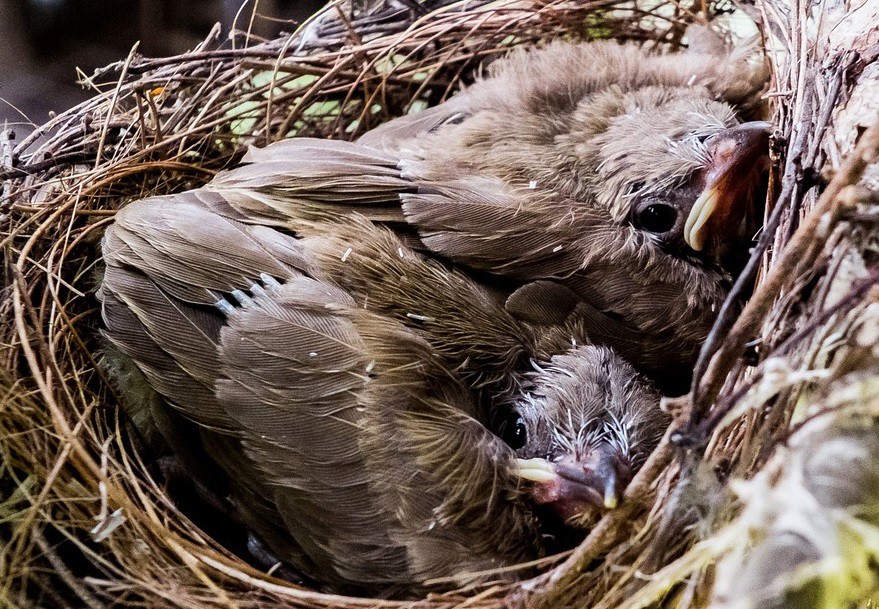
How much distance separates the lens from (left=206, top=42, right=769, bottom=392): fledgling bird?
1.20 m

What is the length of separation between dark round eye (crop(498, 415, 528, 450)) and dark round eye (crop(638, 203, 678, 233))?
0.41 m

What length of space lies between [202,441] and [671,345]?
82 cm

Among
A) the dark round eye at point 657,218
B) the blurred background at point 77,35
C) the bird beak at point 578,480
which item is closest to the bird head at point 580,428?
the bird beak at point 578,480

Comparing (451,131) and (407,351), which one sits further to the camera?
(451,131)

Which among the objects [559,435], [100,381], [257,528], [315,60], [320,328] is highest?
[315,60]

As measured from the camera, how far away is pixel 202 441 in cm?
124

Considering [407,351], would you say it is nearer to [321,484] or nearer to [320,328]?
[320,328]

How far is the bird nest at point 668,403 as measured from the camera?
686 mm

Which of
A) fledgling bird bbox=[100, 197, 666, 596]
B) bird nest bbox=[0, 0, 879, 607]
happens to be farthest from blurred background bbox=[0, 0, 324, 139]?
fledgling bird bbox=[100, 197, 666, 596]

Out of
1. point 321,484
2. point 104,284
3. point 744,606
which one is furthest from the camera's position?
point 104,284

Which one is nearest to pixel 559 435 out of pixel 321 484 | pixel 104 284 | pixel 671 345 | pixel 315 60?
pixel 671 345

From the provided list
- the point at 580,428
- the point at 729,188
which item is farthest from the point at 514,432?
the point at 729,188

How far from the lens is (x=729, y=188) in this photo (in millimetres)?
1191

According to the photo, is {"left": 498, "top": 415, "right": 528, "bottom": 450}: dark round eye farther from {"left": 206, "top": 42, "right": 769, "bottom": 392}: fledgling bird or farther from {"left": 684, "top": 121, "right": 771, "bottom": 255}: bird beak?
{"left": 684, "top": 121, "right": 771, "bottom": 255}: bird beak
